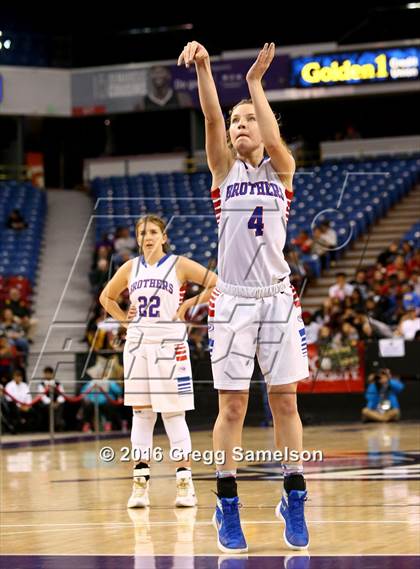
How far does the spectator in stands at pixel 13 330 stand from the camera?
2064 cm

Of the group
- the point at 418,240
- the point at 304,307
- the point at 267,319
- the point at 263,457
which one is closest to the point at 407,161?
the point at 418,240

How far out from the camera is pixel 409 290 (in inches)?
784

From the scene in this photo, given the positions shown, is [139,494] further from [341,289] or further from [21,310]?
[21,310]

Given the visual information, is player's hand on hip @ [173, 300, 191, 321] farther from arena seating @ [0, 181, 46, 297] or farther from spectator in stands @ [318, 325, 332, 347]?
arena seating @ [0, 181, 46, 297]

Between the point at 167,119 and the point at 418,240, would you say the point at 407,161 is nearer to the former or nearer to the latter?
the point at 418,240

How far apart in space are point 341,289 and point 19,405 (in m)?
5.48

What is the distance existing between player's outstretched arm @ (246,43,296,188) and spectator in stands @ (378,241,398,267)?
1496 centimetres

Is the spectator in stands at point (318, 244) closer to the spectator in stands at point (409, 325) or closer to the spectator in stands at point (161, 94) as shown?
the spectator in stands at point (409, 325)

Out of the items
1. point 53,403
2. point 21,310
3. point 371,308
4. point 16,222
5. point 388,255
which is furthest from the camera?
point 16,222

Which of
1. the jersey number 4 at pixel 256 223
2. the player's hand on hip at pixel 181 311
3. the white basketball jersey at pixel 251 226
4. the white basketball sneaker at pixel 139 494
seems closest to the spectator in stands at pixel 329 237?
the player's hand on hip at pixel 181 311

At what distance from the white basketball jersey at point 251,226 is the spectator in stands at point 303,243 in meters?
14.7

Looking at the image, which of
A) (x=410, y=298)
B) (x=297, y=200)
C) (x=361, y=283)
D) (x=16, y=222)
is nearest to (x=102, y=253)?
(x=361, y=283)

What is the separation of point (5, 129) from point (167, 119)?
183 inches

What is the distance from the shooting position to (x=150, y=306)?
371 inches
